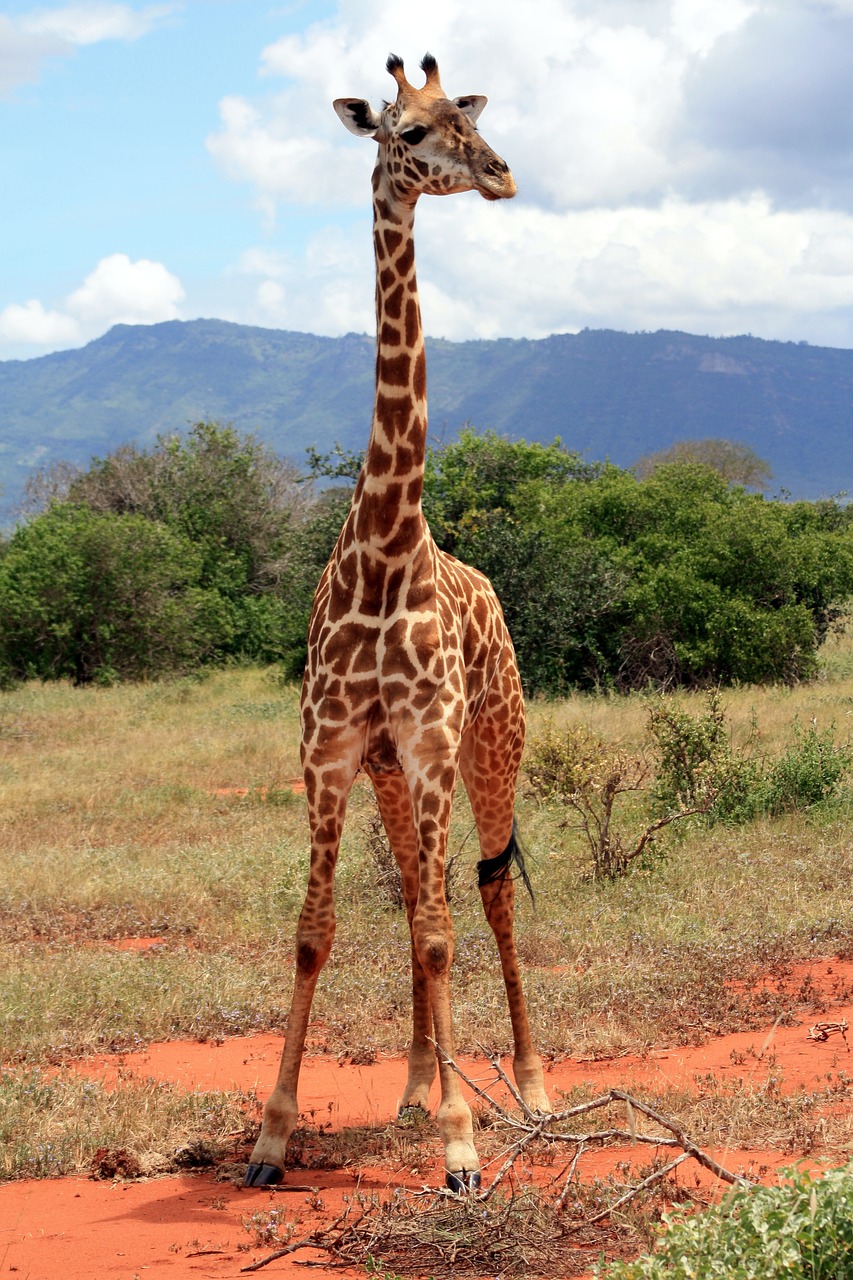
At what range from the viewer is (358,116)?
4973mm

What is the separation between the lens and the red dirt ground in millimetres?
3885

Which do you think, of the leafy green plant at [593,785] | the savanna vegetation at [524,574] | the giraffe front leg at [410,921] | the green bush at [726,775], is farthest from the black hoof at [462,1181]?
the savanna vegetation at [524,574]

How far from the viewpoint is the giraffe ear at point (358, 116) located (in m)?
4.95

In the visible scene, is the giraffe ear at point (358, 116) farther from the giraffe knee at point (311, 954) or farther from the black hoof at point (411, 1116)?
the black hoof at point (411, 1116)

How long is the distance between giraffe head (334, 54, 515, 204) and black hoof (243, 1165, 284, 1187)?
3.27 m

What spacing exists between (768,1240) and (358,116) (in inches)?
153

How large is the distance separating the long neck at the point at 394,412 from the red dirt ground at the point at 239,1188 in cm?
221

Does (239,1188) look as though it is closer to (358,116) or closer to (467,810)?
(358,116)

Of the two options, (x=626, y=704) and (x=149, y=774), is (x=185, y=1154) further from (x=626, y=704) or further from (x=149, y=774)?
(x=626, y=704)

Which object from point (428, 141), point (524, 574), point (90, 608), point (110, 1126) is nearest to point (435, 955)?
point (110, 1126)

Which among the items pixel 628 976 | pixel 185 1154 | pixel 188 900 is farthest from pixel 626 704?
pixel 185 1154

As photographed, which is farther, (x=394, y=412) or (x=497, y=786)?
(x=497, y=786)

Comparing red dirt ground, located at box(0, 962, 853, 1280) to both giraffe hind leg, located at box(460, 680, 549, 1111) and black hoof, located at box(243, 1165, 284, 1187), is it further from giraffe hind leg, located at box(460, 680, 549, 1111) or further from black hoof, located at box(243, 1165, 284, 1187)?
giraffe hind leg, located at box(460, 680, 549, 1111)

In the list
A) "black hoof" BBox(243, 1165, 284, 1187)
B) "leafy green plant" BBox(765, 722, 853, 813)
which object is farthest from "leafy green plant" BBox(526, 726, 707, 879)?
"black hoof" BBox(243, 1165, 284, 1187)
